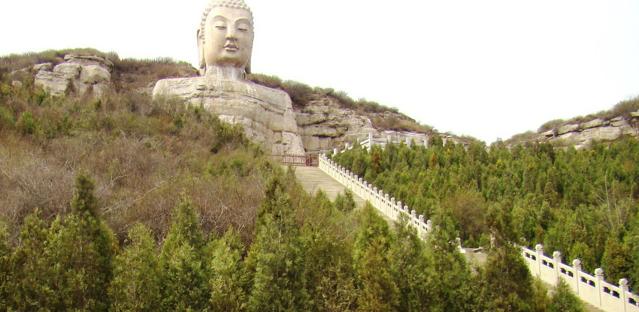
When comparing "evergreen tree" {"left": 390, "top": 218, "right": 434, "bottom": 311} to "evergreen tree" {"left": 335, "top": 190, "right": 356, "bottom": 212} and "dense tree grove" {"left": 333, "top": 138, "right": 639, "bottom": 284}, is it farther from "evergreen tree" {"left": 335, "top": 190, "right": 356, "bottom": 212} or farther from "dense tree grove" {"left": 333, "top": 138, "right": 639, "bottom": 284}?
"evergreen tree" {"left": 335, "top": 190, "right": 356, "bottom": 212}

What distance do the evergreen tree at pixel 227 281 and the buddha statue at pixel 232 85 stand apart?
A: 13.0m

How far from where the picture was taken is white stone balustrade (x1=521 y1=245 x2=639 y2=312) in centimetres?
855

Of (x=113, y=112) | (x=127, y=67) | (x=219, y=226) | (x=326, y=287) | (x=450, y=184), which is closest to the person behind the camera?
(x=326, y=287)

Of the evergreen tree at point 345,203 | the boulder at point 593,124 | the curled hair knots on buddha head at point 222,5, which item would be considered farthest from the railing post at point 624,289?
the boulder at point 593,124

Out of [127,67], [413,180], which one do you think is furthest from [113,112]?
[127,67]

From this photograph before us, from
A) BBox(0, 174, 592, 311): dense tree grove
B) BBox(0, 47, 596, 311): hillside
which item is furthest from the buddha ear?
BBox(0, 174, 592, 311): dense tree grove

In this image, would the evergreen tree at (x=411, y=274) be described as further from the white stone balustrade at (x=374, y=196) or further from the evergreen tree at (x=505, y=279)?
the white stone balustrade at (x=374, y=196)

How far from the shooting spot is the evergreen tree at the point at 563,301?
277 inches

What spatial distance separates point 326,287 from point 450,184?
8.23m

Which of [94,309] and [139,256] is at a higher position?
[139,256]

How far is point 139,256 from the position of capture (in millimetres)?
6695

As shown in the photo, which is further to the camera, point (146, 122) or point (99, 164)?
point (146, 122)

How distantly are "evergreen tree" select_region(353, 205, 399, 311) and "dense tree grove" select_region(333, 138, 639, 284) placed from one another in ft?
4.05

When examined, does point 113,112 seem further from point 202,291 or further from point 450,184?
point 202,291
